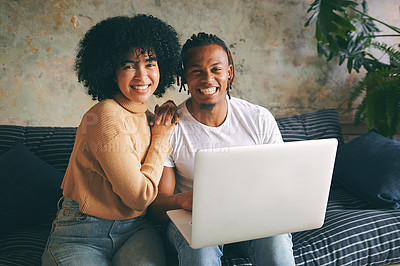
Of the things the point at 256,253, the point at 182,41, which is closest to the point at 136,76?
the point at 256,253

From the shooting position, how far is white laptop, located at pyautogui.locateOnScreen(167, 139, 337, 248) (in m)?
0.83

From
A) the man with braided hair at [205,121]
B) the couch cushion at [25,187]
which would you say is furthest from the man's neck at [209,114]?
the couch cushion at [25,187]

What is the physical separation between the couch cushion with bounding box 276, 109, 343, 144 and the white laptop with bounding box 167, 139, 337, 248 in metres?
0.97

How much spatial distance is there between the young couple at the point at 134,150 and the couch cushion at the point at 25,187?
0.38 m

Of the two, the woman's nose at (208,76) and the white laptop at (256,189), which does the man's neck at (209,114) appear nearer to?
the woman's nose at (208,76)

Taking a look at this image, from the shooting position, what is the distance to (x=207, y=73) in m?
1.35

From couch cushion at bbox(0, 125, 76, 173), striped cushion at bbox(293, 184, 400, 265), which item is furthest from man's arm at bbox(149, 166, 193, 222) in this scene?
couch cushion at bbox(0, 125, 76, 173)

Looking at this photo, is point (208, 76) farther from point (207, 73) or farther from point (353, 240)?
point (353, 240)

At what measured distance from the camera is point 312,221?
1012 mm

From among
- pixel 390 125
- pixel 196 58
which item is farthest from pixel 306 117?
pixel 196 58

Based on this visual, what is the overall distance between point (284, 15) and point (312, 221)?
179 cm

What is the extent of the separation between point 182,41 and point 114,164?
1.39 m

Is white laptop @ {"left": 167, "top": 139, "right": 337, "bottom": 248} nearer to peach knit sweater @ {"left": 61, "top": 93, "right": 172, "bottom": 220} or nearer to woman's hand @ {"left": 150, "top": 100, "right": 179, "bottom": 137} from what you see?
peach knit sweater @ {"left": 61, "top": 93, "right": 172, "bottom": 220}

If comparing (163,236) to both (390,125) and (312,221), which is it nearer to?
(312,221)
